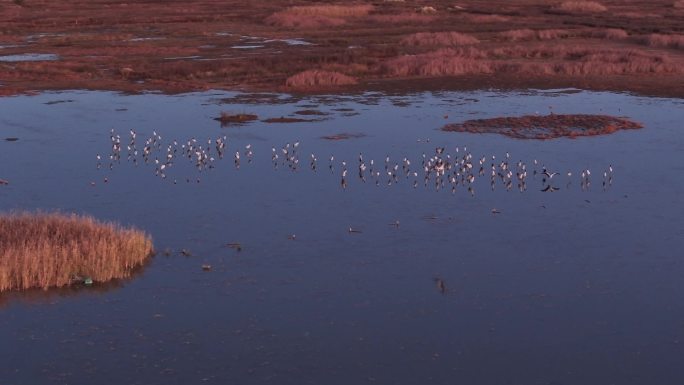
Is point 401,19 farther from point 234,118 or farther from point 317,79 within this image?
point 234,118

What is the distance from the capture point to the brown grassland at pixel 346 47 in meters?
43.7

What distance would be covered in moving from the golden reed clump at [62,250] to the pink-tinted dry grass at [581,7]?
70.5 metres

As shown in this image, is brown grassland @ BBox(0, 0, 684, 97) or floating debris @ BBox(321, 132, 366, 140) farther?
brown grassland @ BBox(0, 0, 684, 97)

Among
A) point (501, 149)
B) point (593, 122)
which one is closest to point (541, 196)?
point (501, 149)

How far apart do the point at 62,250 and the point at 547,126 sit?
19.4m

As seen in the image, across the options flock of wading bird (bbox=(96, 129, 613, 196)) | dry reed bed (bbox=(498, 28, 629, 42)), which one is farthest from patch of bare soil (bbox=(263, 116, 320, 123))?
dry reed bed (bbox=(498, 28, 629, 42))

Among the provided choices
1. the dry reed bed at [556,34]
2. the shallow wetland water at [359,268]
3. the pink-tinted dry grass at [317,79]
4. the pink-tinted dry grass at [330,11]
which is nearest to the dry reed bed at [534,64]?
the pink-tinted dry grass at [317,79]

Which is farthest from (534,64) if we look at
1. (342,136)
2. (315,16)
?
(315,16)

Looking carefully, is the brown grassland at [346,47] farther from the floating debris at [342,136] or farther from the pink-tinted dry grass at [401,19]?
the floating debris at [342,136]

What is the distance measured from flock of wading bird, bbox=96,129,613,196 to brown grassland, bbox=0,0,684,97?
1240 cm

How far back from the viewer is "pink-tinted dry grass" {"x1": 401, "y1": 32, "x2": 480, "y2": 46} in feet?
189

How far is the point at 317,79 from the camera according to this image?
1693 inches

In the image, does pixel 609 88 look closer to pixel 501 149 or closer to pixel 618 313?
pixel 501 149

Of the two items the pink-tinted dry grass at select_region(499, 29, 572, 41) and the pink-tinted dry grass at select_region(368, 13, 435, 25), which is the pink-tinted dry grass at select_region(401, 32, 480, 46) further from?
the pink-tinted dry grass at select_region(368, 13, 435, 25)
